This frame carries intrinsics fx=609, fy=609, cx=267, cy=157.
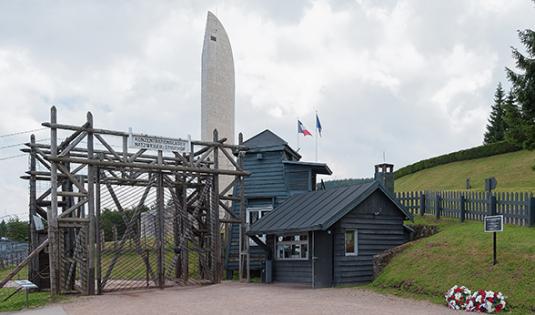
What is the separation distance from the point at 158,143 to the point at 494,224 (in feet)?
38.5

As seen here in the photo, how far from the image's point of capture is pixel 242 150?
25250mm

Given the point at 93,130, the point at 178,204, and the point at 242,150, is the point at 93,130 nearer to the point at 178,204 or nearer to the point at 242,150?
the point at 178,204

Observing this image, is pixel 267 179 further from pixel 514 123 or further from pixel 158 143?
pixel 514 123

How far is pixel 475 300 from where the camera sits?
48.5 ft

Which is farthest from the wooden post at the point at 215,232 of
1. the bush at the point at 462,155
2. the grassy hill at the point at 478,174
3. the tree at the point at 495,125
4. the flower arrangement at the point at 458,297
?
the tree at the point at 495,125

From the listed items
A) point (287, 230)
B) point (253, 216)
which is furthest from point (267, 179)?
→ point (287, 230)

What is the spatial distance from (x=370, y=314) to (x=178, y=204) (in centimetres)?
1106

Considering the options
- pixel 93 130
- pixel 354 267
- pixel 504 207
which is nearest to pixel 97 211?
pixel 93 130

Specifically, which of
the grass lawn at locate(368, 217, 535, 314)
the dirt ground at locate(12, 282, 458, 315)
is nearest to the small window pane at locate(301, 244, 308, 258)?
the dirt ground at locate(12, 282, 458, 315)

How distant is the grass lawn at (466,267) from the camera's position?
15.3 meters

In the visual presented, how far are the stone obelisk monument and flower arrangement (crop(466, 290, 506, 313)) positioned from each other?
24.3 m

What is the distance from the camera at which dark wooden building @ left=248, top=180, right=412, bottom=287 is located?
67.7 feet

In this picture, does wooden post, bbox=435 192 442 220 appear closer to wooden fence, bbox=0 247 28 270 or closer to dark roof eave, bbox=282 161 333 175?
dark roof eave, bbox=282 161 333 175

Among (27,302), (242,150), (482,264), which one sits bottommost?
(27,302)
